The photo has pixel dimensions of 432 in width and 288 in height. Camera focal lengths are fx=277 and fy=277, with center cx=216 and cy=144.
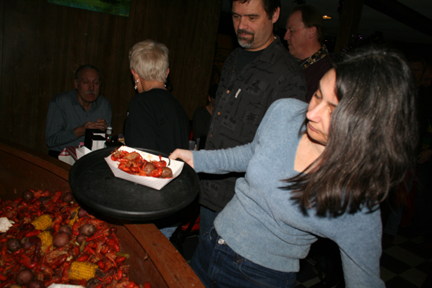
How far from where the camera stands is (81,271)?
125 centimetres

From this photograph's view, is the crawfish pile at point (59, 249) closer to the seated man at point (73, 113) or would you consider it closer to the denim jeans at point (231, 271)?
the denim jeans at point (231, 271)

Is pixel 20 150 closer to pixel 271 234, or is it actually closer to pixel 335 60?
pixel 271 234

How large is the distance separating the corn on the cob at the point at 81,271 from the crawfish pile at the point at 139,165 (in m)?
0.48

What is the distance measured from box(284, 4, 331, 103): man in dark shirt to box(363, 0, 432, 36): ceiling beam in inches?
109

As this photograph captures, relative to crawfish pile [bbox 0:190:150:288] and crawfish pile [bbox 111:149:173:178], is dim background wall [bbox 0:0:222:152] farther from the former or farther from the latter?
crawfish pile [bbox 111:149:173:178]

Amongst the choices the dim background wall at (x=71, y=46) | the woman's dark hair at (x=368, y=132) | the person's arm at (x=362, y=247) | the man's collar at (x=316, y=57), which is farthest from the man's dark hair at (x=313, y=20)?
the dim background wall at (x=71, y=46)

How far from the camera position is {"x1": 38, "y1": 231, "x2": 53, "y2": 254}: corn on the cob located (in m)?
1.39

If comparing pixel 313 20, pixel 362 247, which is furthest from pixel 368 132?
pixel 313 20

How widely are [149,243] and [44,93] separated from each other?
3.69 metres

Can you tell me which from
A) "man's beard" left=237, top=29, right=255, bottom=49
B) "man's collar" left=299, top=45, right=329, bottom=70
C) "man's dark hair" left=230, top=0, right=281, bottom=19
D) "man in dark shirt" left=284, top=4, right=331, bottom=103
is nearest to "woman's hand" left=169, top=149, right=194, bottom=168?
"man's beard" left=237, top=29, right=255, bottom=49

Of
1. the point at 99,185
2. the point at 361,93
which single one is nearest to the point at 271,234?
the point at 361,93

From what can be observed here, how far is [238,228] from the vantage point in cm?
117

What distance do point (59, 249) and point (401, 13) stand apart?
253 inches

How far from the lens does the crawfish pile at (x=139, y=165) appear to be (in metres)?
1.25
